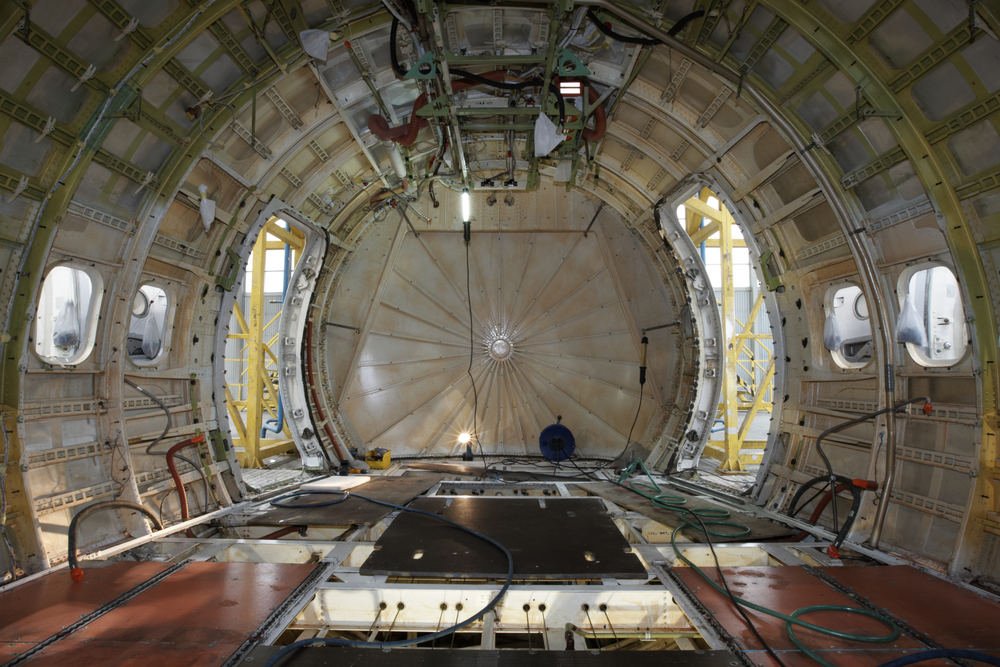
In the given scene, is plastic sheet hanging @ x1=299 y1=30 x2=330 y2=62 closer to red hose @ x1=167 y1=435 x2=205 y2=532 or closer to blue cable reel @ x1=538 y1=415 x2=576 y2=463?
red hose @ x1=167 y1=435 x2=205 y2=532

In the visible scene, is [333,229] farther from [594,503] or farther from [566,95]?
[594,503]

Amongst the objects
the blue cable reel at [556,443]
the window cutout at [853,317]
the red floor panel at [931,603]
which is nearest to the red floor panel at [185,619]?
the red floor panel at [931,603]

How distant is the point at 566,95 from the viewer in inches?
215

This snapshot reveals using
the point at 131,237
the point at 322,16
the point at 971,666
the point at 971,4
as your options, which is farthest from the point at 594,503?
the point at 322,16

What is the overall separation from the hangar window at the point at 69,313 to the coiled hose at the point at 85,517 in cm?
154

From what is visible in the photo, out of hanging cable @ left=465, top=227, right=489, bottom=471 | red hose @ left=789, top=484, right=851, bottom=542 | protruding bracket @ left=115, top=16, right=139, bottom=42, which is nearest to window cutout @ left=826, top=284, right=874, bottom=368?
red hose @ left=789, top=484, right=851, bottom=542

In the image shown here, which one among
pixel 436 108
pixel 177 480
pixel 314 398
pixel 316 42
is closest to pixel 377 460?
pixel 314 398

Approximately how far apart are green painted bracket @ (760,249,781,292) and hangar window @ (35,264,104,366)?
7.71m

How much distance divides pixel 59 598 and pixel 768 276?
25.2 feet

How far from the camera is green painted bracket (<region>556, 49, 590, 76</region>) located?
16.2 ft

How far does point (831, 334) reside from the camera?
16.5ft

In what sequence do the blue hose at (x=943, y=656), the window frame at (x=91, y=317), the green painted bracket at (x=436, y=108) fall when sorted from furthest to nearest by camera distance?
the green painted bracket at (x=436, y=108)
the window frame at (x=91, y=317)
the blue hose at (x=943, y=656)

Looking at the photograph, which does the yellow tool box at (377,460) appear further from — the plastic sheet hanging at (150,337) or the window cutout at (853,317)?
the window cutout at (853,317)

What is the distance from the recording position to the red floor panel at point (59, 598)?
2.77 m
